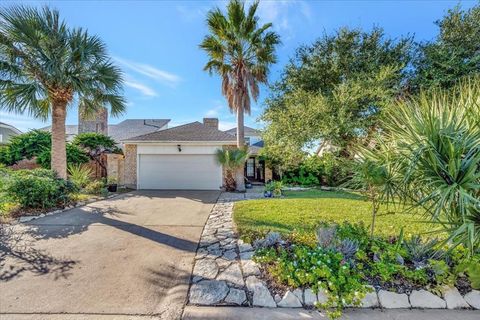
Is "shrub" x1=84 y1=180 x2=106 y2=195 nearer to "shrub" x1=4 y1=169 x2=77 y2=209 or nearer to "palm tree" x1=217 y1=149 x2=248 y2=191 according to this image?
"shrub" x1=4 y1=169 x2=77 y2=209

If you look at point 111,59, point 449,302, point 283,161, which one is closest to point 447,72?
point 283,161

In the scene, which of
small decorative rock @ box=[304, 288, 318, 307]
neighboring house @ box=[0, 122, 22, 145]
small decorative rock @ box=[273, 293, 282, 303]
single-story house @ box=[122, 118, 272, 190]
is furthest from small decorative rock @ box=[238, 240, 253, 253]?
neighboring house @ box=[0, 122, 22, 145]

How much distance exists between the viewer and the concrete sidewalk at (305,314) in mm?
2752

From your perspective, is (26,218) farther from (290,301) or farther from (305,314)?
(305,314)

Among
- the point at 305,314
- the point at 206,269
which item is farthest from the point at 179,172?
the point at 305,314

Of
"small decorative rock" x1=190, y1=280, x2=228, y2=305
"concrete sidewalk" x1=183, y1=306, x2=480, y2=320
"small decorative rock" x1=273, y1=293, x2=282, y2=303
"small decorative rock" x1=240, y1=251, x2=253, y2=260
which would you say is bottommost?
"concrete sidewalk" x1=183, y1=306, x2=480, y2=320

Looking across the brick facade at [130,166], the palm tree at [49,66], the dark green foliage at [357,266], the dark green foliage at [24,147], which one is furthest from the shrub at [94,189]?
the dark green foliage at [357,266]

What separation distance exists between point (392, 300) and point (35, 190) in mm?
9201

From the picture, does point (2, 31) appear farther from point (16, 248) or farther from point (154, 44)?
point (16, 248)

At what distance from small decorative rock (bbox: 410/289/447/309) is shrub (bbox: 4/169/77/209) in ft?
30.9

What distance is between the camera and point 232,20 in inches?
429

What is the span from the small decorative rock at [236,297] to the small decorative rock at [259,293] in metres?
0.13

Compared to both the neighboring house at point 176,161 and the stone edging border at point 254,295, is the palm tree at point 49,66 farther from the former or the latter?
the stone edging border at point 254,295

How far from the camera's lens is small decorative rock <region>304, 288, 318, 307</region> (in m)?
2.99
